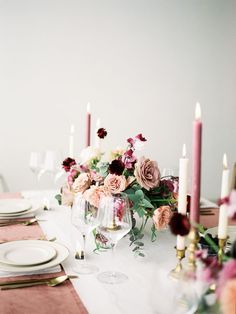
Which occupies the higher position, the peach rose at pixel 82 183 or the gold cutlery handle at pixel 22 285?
the peach rose at pixel 82 183

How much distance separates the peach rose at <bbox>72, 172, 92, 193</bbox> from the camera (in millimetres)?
1551

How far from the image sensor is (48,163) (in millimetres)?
2234

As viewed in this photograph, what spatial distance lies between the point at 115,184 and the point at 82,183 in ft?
0.49

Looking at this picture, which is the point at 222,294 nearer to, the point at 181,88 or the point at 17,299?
the point at 17,299

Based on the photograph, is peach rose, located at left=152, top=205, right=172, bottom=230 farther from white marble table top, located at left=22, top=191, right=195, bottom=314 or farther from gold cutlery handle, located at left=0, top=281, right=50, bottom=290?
gold cutlery handle, located at left=0, top=281, right=50, bottom=290

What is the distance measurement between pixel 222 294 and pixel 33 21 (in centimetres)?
308

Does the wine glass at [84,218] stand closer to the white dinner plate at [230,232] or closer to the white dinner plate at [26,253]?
the white dinner plate at [26,253]

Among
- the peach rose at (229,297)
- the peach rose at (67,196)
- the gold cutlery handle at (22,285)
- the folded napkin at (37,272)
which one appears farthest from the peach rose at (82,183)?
the peach rose at (229,297)

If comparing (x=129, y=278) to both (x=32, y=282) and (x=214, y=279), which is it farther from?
(x=214, y=279)

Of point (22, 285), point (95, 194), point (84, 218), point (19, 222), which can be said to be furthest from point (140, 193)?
point (19, 222)

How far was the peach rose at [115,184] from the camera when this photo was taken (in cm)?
145

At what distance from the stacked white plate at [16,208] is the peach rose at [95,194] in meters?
0.51

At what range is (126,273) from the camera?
1.27m

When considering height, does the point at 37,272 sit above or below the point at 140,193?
below
